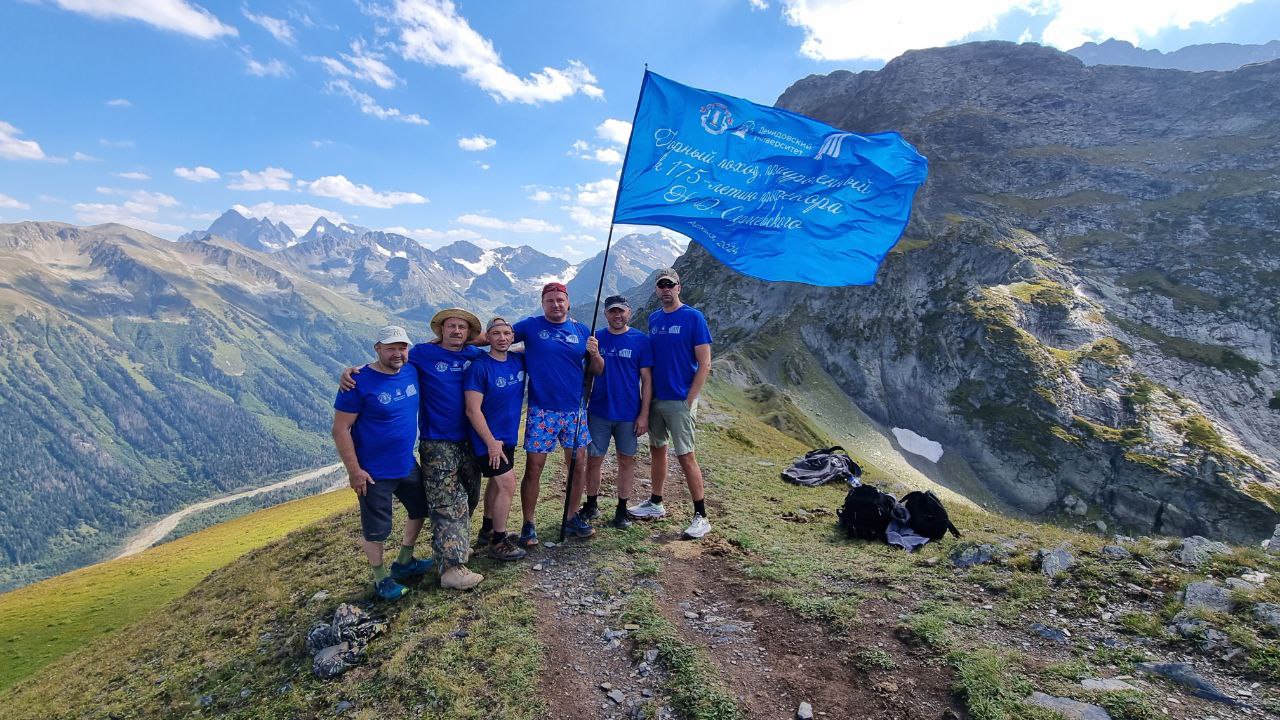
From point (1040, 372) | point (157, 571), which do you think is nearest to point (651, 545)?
point (157, 571)

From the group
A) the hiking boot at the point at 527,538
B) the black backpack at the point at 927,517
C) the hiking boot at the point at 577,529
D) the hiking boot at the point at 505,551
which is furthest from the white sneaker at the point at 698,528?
the black backpack at the point at 927,517

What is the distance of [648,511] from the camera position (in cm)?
1211

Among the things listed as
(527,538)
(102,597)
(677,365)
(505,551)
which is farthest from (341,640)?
(102,597)

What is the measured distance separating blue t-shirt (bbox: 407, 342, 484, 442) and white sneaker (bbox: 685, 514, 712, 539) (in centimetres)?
499

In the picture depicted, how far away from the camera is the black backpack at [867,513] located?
11453 millimetres

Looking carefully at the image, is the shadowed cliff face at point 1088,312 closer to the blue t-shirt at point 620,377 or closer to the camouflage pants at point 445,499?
the blue t-shirt at point 620,377

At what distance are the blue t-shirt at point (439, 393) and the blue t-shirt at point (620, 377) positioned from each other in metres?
2.55

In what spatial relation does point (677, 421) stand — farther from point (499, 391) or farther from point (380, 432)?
point (380, 432)

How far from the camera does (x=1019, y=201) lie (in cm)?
13575

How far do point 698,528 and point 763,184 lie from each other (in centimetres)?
727

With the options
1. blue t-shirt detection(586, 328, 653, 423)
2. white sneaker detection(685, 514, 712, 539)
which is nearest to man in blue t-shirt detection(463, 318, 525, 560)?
blue t-shirt detection(586, 328, 653, 423)

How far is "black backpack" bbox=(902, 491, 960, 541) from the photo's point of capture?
1092 centimetres

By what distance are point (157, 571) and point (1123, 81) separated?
262 metres

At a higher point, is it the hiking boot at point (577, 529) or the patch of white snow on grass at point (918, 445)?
the hiking boot at point (577, 529)
